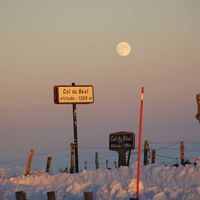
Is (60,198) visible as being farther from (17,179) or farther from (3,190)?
(17,179)

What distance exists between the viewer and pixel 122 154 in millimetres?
29938

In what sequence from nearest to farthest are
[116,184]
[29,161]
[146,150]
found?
[116,184] → [29,161] → [146,150]

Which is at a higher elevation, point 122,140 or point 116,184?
point 122,140

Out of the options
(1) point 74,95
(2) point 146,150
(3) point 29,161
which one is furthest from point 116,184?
(2) point 146,150

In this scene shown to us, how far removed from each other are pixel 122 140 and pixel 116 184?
12.1 metres

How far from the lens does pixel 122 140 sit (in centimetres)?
2986

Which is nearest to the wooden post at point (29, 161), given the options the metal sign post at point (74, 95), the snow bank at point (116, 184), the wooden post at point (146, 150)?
the metal sign post at point (74, 95)

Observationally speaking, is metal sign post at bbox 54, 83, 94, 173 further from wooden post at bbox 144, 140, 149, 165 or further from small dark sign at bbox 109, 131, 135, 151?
wooden post at bbox 144, 140, 149, 165

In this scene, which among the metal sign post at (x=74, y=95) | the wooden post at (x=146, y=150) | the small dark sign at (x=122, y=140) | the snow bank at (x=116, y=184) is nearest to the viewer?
the snow bank at (x=116, y=184)

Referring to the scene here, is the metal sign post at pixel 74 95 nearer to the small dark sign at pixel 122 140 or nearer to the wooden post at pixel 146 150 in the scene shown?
the small dark sign at pixel 122 140

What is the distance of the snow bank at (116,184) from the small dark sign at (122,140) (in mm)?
5754

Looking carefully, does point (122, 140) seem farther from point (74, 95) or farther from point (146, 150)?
point (74, 95)

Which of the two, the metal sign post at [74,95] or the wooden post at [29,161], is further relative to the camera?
the metal sign post at [74,95]

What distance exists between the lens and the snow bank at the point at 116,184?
16812 mm
